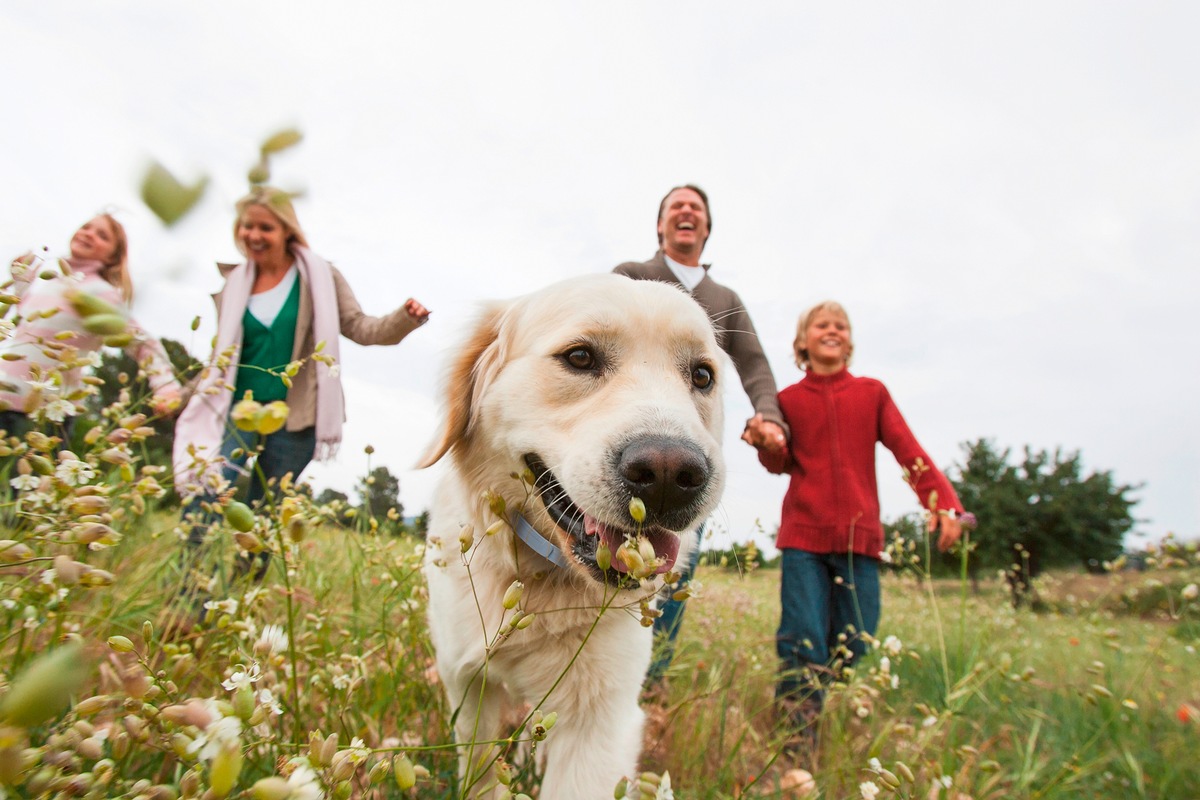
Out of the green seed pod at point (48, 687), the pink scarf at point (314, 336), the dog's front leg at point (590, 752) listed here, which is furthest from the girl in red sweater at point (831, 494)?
the green seed pod at point (48, 687)

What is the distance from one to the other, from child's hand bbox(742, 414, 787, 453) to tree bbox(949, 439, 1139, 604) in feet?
94.7

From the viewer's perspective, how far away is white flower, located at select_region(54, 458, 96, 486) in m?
1.16

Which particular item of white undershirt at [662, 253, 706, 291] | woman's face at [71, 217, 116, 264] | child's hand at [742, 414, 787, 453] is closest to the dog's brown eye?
child's hand at [742, 414, 787, 453]

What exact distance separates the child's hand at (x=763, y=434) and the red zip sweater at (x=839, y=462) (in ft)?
1.36

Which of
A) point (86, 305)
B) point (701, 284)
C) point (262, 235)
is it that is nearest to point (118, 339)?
point (86, 305)

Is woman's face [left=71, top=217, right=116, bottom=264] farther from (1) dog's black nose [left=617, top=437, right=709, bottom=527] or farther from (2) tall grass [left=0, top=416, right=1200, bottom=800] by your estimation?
(1) dog's black nose [left=617, top=437, right=709, bottom=527]

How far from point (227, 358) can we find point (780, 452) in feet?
10.4

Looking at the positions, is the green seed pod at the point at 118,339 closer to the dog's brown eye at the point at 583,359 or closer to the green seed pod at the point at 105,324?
the green seed pod at the point at 105,324

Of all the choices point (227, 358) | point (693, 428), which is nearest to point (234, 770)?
point (227, 358)

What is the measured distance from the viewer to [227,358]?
166 cm

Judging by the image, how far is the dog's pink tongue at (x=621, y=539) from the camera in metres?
1.84

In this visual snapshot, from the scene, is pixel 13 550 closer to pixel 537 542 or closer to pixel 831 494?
pixel 537 542

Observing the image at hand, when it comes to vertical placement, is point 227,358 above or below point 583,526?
A: above

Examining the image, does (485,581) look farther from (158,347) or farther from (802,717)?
(802,717)
